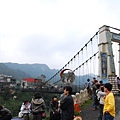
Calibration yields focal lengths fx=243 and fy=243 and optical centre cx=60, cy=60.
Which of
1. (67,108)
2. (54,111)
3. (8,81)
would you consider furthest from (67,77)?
(8,81)

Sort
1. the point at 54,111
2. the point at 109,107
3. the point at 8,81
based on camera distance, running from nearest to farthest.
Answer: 1. the point at 109,107
2. the point at 54,111
3. the point at 8,81

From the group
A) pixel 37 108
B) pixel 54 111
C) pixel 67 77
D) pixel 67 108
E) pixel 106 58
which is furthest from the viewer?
pixel 106 58

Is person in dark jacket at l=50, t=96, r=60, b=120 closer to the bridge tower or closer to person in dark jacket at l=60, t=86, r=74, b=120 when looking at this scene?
person in dark jacket at l=60, t=86, r=74, b=120

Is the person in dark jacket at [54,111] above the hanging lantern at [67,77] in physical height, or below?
below

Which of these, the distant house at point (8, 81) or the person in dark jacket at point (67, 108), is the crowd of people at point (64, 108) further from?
the distant house at point (8, 81)

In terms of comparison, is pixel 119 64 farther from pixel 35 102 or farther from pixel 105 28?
pixel 35 102

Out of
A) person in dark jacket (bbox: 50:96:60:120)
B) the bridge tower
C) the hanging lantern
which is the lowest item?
person in dark jacket (bbox: 50:96:60:120)

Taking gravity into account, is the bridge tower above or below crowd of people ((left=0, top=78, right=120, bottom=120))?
above

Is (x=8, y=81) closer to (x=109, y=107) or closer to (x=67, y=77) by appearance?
(x=67, y=77)

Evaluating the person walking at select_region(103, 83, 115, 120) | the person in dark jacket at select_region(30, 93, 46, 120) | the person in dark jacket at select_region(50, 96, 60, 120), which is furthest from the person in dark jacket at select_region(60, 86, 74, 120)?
the person in dark jacket at select_region(50, 96, 60, 120)

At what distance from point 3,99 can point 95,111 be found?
41.7 meters

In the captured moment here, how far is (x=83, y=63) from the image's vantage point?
23328 mm

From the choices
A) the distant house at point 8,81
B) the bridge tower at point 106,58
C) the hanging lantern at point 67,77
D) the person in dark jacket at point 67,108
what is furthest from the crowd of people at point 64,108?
the distant house at point 8,81

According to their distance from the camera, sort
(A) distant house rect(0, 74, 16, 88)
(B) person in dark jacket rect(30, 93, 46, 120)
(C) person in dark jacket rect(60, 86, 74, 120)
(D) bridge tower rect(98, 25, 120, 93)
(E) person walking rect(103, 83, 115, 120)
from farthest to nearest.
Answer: (A) distant house rect(0, 74, 16, 88)
(D) bridge tower rect(98, 25, 120, 93)
(B) person in dark jacket rect(30, 93, 46, 120)
(C) person in dark jacket rect(60, 86, 74, 120)
(E) person walking rect(103, 83, 115, 120)
